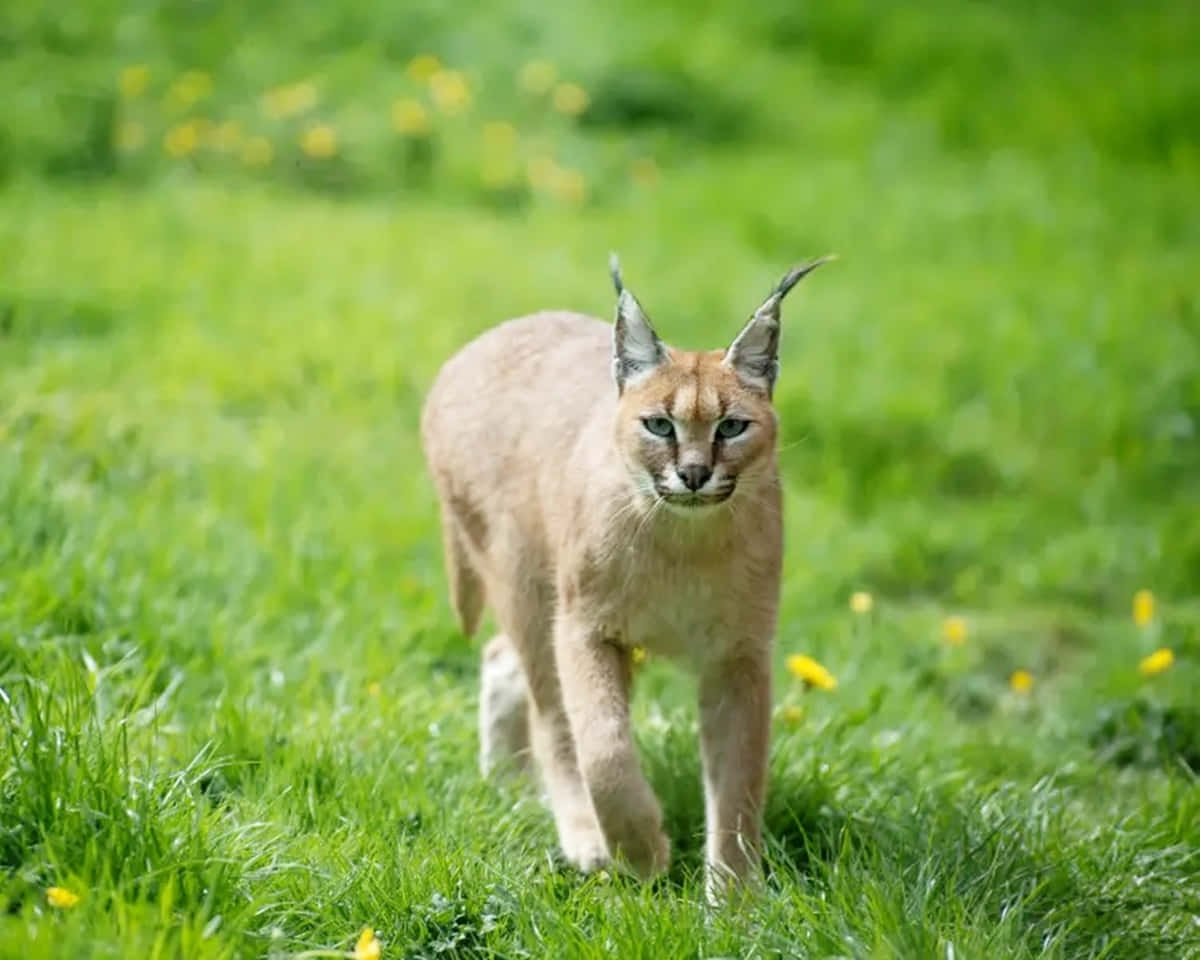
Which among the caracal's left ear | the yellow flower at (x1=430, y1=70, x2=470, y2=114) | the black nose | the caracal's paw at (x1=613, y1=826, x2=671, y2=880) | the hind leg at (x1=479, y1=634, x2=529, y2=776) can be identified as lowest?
the hind leg at (x1=479, y1=634, x2=529, y2=776)

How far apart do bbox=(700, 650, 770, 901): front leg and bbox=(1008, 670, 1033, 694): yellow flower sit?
212 centimetres

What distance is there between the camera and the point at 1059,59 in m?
14.2

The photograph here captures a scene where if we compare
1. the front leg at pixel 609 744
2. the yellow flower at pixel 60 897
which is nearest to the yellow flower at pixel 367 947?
the yellow flower at pixel 60 897

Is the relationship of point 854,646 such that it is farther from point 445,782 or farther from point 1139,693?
point 445,782

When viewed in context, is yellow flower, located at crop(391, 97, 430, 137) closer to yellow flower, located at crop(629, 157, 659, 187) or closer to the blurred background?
the blurred background

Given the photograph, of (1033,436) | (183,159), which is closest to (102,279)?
(183,159)

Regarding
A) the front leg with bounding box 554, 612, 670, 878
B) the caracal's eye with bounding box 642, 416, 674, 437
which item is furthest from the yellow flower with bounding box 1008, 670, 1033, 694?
the caracal's eye with bounding box 642, 416, 674, 437


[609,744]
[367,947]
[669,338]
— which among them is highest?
[367,947]

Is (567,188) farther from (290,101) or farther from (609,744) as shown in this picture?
(609,744)

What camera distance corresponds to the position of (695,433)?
4793mm

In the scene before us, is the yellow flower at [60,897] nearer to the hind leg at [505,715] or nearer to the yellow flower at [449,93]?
the hind leg at [505,715]

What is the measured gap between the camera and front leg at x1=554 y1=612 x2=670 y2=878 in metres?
4.84

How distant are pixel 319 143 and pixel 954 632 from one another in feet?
18.6

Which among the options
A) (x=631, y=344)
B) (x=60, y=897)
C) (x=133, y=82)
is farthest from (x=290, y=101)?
(x=60, y=897)
